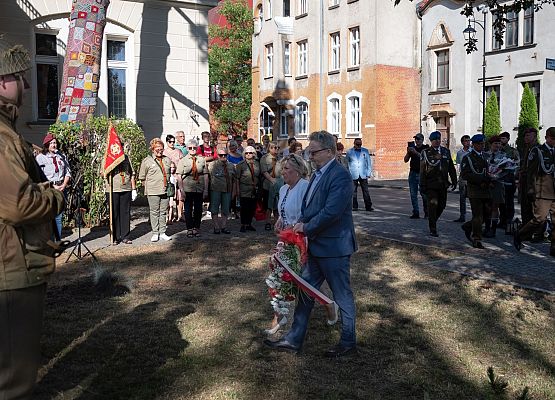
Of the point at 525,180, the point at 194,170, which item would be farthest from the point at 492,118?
the point at 194,170

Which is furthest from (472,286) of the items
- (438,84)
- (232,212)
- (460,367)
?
(438,84)

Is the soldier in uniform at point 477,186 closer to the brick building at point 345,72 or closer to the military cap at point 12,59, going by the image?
the military cap at point 12,59

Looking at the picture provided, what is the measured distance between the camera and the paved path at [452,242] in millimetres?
8820

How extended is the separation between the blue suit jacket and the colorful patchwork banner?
10308 millimetres

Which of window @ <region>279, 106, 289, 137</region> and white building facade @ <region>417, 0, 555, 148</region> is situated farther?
window @ <region>279, 106, 289, 137</region>

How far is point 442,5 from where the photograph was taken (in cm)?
3291

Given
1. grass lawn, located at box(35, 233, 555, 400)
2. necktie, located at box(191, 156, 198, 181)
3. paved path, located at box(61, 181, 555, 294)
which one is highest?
necktie, located at box(191, 156, 198, 181)

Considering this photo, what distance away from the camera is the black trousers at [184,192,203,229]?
1272cm

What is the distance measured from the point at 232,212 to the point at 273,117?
1082 inches

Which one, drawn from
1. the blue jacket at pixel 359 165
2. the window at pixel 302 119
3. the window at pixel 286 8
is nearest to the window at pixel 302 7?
the window at pixel 286 8

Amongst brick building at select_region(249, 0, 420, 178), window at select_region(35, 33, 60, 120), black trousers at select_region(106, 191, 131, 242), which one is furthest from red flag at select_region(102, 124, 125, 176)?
brick building at select_region(249, 0, 420, 178)

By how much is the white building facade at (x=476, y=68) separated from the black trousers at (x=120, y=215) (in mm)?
21915

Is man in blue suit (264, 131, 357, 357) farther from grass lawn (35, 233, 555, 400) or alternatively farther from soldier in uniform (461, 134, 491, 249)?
soldier in uniform (461, 134, 491, 249)

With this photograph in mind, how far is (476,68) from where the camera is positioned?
31.1 metres
